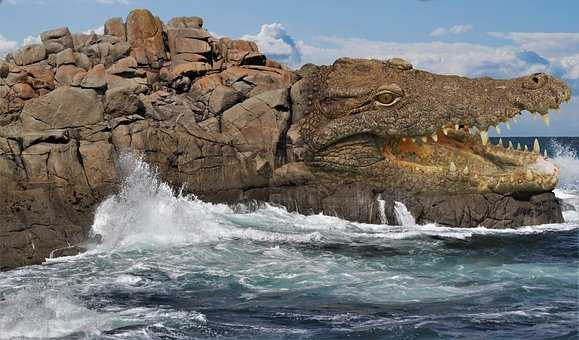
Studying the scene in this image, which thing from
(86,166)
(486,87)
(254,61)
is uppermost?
(254,61)

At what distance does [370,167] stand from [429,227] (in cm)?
189

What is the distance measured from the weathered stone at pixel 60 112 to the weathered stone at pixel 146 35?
527cm

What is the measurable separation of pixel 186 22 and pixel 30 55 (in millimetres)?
5705

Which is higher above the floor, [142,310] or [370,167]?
[370,167]

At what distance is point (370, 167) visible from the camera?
1738cm

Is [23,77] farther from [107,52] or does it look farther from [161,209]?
[161,209]

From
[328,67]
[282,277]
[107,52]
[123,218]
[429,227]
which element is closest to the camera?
[282,277]

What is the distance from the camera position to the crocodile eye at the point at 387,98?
1722cm

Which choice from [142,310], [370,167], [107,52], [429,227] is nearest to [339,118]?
[370,167]

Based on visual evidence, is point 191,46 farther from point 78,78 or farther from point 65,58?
point 78,78

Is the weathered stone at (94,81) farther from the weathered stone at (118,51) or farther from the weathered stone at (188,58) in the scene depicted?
the weathered stone at (188,58)

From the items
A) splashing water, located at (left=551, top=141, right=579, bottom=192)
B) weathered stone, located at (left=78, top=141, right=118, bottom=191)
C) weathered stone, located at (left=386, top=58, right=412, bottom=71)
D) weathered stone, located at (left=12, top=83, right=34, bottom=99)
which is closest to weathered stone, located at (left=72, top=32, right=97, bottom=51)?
weathered stone, located at (left=12, top=83, right=34, bottom=99)

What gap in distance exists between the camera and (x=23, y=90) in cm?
1717

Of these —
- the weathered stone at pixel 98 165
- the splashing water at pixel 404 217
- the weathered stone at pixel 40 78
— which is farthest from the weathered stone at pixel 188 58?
the splashing water at pixel 404 217
